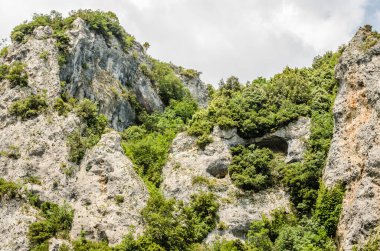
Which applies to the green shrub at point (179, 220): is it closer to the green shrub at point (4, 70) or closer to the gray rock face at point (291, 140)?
the gray rock face at point (291, 140)

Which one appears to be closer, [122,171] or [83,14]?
[122,171]

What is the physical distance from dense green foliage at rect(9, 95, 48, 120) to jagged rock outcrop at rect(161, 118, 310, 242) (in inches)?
604

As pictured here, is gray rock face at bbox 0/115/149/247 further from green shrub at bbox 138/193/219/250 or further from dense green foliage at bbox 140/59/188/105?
dense green foliage at bbox 140/59/188/105

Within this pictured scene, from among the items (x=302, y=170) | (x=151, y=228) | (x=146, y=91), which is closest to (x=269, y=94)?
(x=302, y=170)

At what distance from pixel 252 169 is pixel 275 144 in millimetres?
6726

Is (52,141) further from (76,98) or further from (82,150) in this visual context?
(76,98)

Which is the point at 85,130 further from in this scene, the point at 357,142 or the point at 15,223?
the point at 357,142

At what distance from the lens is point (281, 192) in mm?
50375

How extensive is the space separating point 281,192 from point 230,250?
10.3 m

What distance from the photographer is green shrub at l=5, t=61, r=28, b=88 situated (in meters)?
55.5

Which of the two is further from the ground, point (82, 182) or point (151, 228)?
point (82, 182)

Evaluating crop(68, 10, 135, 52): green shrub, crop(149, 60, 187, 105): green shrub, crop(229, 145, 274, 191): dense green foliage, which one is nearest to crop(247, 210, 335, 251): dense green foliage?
crop(229, 145, 274, 191): dense green foliage

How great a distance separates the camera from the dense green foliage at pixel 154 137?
5506 centimetres

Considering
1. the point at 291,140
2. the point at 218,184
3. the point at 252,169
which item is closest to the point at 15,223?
the point at 218,184
